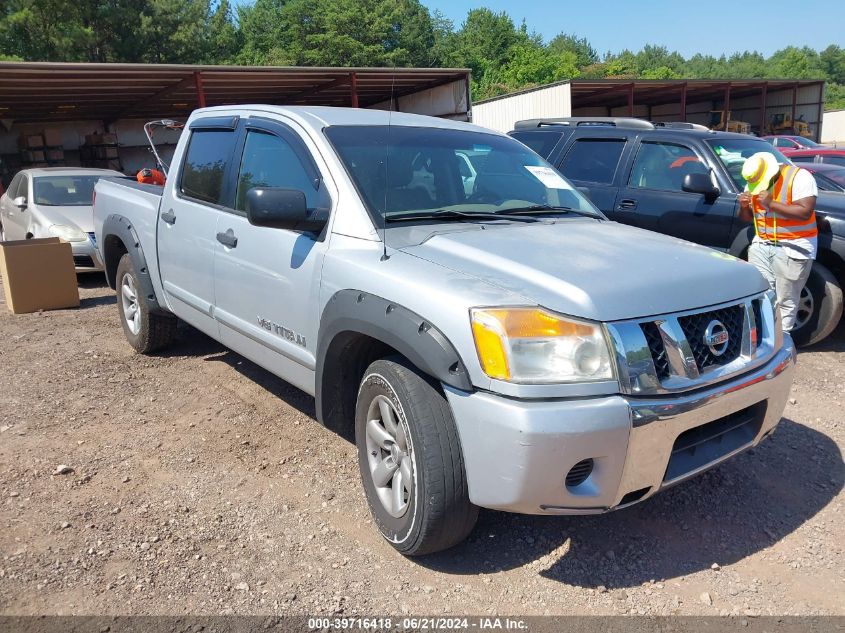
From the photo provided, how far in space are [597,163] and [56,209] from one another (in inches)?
284

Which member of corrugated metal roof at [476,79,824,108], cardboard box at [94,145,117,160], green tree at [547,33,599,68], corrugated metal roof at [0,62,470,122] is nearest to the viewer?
corrugated metal roof at [0,62,470,122]

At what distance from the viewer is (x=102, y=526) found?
313cm

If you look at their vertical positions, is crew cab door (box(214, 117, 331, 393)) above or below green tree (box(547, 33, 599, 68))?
below

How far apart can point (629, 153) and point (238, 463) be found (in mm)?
4831

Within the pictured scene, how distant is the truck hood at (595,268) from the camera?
8.08 feet

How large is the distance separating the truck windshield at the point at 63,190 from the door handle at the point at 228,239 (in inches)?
258

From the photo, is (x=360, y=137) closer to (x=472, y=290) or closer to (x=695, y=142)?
(x=472, y=290)

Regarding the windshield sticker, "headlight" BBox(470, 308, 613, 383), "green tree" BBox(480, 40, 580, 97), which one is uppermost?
"green tree" BBox(480, 40, 580, 97)

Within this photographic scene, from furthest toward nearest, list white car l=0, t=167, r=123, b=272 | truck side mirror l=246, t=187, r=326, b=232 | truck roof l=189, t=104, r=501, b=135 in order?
white car l=0, t=167, r=123, b=272 → truck roof l=189, t=104, r=501, b=135 → truck side mirror l=246, t=187, r=326, b=232

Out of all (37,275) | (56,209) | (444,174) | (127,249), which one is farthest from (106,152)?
(444,174)

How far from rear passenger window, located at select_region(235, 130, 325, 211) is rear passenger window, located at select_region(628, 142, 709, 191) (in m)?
3.94

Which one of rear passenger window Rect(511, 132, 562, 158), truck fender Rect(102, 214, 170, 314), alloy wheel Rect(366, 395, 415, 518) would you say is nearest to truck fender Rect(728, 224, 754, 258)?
rear passenger window Rect(511, 132, 562, 158)

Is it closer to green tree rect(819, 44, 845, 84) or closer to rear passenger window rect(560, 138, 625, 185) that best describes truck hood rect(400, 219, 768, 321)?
rear passenger window rect(560, 138, 625, 185)

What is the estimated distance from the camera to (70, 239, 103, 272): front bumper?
8.69 metres
